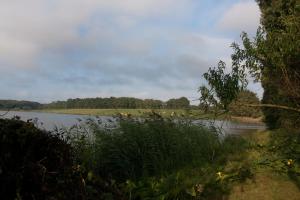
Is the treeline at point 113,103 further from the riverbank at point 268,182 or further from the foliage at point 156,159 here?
the riverbank at point 268,182

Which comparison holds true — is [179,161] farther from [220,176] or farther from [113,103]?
[113,103]

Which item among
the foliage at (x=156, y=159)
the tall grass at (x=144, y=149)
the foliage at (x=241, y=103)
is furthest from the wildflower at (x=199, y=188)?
the foliage at (x=241, y=103)

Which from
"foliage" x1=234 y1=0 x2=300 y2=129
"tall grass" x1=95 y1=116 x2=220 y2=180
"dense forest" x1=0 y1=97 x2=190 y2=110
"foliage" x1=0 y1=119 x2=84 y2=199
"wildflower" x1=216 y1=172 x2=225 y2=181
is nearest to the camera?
"foliage" x1=0 y1=119 x2=84 y2=199

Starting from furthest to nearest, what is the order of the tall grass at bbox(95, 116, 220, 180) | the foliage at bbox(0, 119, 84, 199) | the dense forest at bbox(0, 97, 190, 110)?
the dense forest at bbox(0, 97, 190, 110), the tall grass at bbox(95, 116, 220, 180), the foliage at bbox(0, 119, 84, 199)

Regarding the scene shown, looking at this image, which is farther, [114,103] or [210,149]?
[114,103]

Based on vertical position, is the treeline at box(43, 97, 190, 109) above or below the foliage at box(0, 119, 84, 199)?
above

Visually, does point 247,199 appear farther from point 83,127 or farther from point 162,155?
point 83,127

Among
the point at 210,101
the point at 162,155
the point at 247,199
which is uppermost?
the point at 210,101

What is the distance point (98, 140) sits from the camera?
9258mm

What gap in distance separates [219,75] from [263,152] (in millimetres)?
3980

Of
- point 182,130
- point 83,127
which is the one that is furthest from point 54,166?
point 182,130

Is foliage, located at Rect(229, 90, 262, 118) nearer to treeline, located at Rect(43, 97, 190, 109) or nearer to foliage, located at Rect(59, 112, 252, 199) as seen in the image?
foliage, located at Rect(59, 112, 252, 199)

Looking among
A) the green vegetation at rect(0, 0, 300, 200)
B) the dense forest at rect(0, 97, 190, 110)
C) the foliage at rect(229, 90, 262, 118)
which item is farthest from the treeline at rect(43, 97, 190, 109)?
the foliage at rect(229, 90, 262, 118)

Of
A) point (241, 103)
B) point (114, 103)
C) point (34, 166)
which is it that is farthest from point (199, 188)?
point (114, 103)
